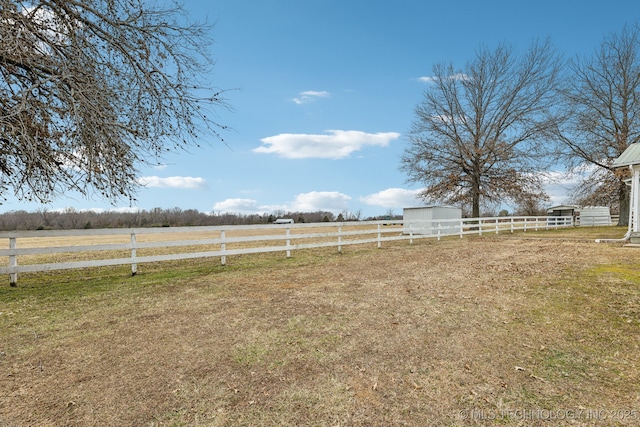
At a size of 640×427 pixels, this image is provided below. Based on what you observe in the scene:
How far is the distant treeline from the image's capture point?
15455 millimetres

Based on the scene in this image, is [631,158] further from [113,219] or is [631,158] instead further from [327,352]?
[113,219]

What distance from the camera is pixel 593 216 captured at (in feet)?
92.2

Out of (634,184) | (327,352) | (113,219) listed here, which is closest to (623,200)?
(634,184)

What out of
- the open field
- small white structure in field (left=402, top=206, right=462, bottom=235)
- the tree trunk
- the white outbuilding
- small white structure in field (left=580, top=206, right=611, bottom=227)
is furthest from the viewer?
small white structure in field (left=580, top=206, right=611, bottom=227)

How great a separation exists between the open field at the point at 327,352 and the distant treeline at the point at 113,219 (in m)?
6.81

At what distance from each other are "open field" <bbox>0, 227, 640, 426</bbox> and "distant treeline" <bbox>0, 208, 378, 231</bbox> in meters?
6.81

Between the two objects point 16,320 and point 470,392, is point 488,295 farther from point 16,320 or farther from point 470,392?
point 16,320

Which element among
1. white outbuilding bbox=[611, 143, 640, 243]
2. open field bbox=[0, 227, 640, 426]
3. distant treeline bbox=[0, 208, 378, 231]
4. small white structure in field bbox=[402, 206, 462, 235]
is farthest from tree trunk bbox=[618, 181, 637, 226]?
distant treeline bbox=[0, 208, 378, 231]

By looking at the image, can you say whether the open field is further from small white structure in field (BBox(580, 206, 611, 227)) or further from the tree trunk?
small white structure in field (BBox(580, 206, 611, 227))

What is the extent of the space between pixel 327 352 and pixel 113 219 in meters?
39.2

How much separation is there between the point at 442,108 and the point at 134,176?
23212 mm

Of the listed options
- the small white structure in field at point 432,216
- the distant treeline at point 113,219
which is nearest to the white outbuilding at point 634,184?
the small white structure in field at point 432,216

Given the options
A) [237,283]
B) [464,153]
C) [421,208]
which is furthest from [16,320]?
[464,153]

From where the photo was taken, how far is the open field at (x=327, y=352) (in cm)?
263
